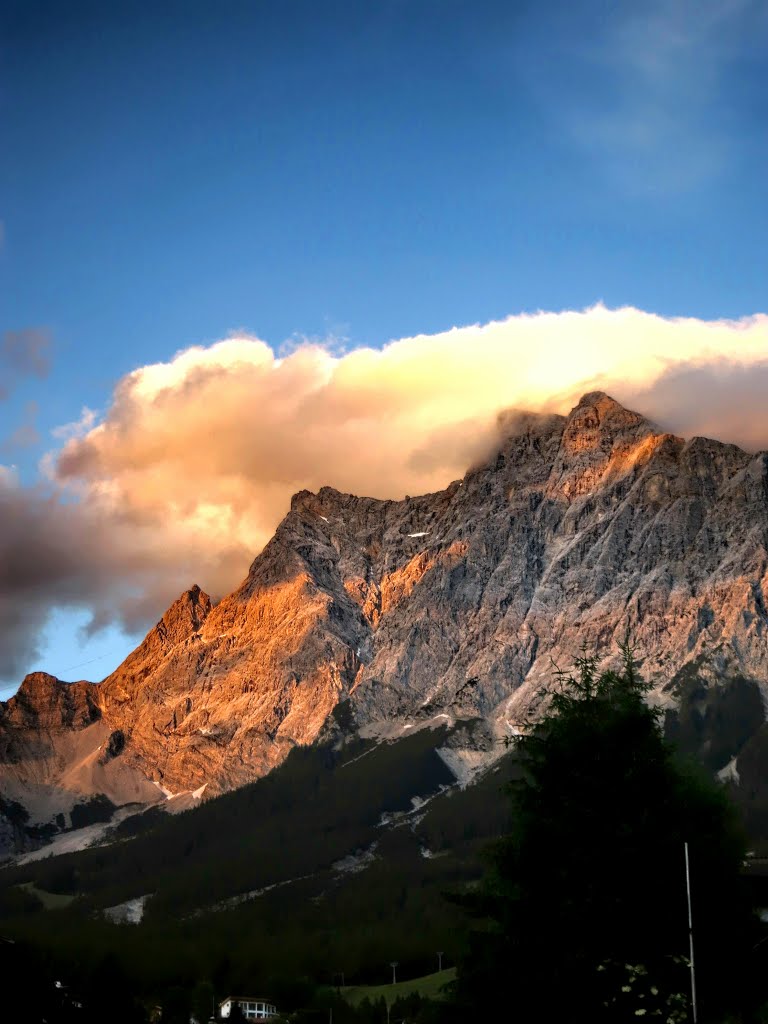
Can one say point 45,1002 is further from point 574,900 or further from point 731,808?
point 731,808

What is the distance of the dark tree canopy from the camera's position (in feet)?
155

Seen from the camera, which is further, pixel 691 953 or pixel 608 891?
pixel 608 891

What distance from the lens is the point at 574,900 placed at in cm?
4903

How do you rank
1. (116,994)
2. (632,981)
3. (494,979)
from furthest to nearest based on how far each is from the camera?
(116,994) → (494,979) → (632,981)

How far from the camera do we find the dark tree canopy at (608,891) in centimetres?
4731

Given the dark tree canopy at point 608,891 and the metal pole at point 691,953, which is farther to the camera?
the dark tree canopy at point 608,891

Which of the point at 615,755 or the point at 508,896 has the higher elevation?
the point at 615,755

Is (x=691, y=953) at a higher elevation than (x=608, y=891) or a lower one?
lower

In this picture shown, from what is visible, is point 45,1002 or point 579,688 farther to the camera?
point 45,1002

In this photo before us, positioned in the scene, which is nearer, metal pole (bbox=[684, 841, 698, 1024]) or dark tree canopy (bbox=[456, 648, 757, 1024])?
metal pole (bbox=[684, 841, 698, 1024])

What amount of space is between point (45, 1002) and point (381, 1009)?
13275 cm

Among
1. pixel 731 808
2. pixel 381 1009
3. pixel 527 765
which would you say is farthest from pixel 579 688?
pixel 381 1009

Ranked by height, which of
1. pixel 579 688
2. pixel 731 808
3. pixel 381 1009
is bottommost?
pixel 381 1009

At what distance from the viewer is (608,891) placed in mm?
48594
